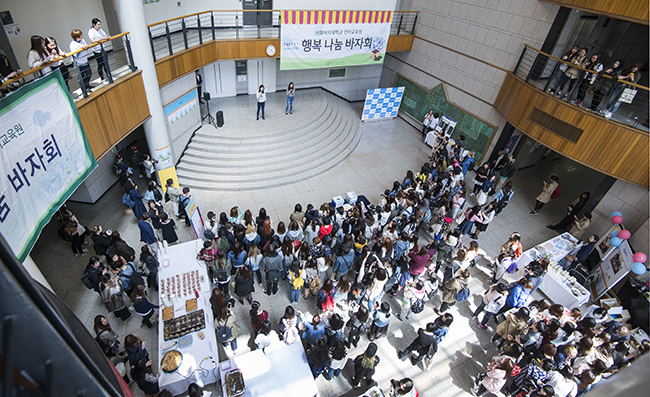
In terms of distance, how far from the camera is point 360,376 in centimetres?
618

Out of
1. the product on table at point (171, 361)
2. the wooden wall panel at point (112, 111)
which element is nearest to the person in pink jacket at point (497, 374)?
the product on table at point (171, 361)

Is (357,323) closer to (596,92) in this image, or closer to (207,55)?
(596,92)

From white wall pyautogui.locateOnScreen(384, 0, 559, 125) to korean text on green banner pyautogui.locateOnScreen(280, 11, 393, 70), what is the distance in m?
2.04

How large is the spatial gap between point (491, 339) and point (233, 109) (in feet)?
39.2

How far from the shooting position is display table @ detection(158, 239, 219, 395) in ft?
19.2

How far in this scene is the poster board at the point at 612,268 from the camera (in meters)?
7.93

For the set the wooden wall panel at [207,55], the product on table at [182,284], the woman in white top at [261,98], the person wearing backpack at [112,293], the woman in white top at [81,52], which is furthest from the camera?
the woman in white top at [261,98]

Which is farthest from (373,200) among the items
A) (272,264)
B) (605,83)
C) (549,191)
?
(605,83)

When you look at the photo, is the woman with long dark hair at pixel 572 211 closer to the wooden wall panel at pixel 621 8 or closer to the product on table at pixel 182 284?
the wooden wall panel at pixel 621 8

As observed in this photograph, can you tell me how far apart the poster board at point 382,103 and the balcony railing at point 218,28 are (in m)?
2.56

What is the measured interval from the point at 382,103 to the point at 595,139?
8.96m

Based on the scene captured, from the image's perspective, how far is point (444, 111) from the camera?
14523 millimetres

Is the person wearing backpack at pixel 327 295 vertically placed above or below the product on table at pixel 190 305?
above

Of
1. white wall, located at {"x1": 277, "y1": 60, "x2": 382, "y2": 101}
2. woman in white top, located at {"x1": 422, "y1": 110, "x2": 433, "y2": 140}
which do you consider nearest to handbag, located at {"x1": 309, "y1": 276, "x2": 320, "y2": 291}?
woman in white top, located at {"x1": 422, "y1": 110, "x2": 433, "y2": 140}
